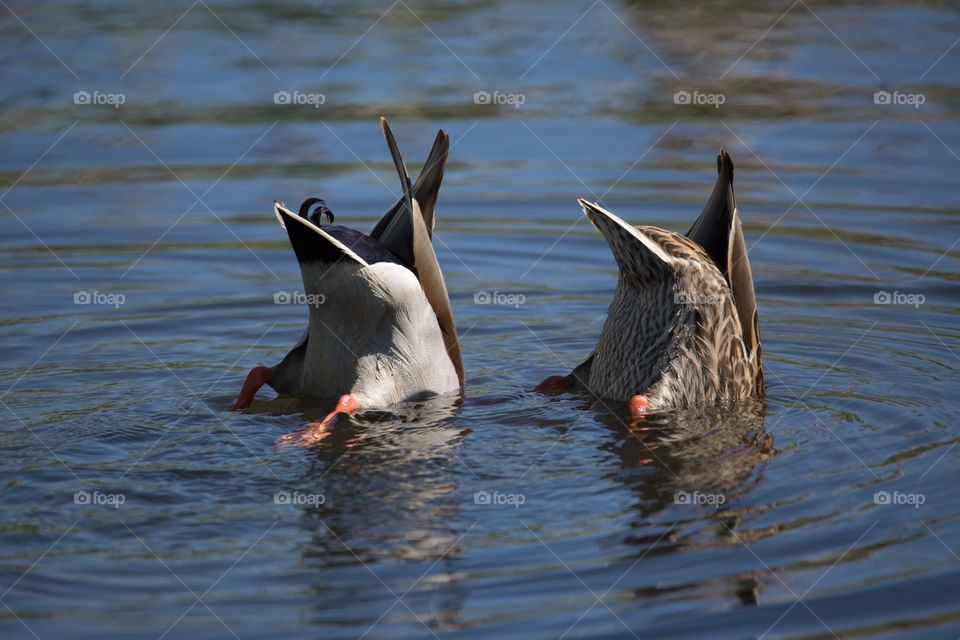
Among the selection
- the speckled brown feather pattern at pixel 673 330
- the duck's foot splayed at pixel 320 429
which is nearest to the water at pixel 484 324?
the duck's foot splayed at pixel 320 429

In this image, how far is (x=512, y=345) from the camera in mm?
8406

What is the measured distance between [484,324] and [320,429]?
227cm

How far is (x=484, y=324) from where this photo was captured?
28.8 feet

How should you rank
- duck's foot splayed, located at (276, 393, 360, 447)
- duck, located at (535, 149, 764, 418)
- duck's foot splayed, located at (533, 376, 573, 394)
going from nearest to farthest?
duck's foot splayed, located at (276, 393, 360, 447)
duck, located at (535, 149, 764, 418)
duck's foot splayed, located at (533, 376, 573, 394)

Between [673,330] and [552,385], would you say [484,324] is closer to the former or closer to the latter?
[552,385]

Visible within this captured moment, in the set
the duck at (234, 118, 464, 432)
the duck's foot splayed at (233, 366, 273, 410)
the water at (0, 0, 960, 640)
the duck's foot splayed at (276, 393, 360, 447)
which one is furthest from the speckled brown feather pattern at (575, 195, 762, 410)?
the duck's foot splayed at (233, 366, 273, 410)

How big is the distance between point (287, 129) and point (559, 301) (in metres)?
4.36

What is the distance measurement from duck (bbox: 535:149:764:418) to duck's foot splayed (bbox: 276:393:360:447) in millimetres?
1338

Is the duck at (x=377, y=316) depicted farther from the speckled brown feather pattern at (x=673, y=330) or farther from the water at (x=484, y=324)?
the speckled brown feather pattern at (x=673, y=330)

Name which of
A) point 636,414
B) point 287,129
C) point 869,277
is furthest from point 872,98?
point 636,414

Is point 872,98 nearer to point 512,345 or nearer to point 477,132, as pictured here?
point 477,132

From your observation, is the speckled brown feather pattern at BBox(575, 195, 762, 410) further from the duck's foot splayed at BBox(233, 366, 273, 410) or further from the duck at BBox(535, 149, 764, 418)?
the duck's foot splayed at BBox(233, 366, 273, 410)

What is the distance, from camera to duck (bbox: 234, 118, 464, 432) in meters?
6.67

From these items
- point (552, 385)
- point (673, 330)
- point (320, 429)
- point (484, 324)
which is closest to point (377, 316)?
point (320, 429)
